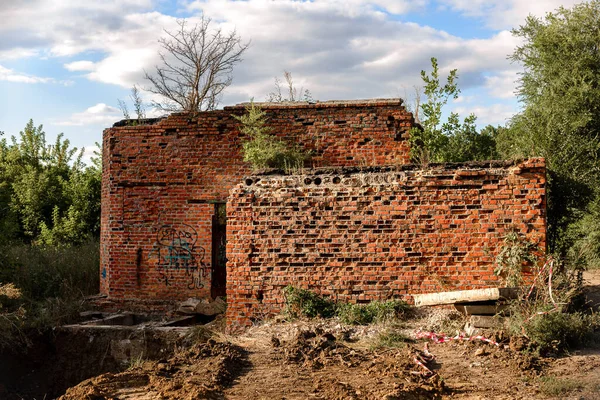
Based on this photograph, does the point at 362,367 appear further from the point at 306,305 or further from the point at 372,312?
the point at 306,305

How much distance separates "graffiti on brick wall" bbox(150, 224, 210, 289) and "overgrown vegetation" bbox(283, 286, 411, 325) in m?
3.67

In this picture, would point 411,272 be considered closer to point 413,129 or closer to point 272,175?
point 272,175

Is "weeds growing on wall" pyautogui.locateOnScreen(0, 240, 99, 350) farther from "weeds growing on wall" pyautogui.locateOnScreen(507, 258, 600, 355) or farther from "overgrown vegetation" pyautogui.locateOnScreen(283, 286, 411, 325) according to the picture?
"weeds growing on wall" pyautogui.locateOnScreen(507, 258, 600, 355)

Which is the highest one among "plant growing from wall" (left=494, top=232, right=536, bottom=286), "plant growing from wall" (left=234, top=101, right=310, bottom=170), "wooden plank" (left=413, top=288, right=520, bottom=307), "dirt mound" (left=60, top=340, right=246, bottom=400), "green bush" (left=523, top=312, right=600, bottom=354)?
"plant growing from wall" (left=234, top=101, right=310, bottom=170)

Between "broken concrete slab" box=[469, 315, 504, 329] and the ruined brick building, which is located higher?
the ruined brick building

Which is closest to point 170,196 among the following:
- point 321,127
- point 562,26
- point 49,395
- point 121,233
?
point 121,233

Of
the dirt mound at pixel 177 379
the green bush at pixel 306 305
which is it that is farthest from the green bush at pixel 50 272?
the dirt mound at pixel 177 379

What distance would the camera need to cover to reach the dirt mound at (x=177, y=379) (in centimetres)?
659

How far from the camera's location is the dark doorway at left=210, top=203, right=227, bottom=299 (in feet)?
41.7

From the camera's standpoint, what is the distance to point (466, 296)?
8328 mm

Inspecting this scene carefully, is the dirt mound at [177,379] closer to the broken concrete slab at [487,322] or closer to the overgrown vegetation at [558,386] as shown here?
the broken concrete slab at [487,322]

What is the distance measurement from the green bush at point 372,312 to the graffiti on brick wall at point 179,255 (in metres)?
4.38

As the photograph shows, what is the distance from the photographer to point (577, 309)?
884 cm

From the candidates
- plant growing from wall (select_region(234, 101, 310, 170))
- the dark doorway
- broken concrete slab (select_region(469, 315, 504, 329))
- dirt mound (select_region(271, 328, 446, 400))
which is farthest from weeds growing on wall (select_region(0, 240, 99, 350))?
broken concrete slab (select_region(469, 315, 504, 329))
